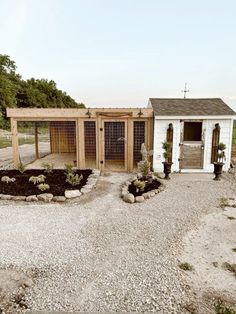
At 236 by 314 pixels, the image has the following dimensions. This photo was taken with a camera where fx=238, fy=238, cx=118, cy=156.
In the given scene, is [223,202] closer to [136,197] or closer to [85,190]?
[136,197]

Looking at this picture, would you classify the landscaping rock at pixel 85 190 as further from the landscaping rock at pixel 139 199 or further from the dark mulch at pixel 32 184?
the landscaping rock at pixel 139 199

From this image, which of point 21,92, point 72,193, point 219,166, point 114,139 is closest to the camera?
point 72,193

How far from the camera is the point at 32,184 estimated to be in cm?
764

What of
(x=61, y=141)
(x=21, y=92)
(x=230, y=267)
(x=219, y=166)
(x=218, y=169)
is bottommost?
(x=230, y=267)

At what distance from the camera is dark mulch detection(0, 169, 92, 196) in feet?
23.0

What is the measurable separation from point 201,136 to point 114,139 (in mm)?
3648

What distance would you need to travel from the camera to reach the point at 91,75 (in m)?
17.6

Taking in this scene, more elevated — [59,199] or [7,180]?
[7,180]

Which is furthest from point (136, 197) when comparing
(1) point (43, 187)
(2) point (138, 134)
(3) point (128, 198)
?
(2) point (138, 134)

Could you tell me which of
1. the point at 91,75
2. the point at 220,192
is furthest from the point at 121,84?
the point at 220,192

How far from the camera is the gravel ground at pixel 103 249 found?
295 cm

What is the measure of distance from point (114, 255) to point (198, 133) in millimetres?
9941

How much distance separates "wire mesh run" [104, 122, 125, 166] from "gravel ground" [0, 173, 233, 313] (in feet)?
11.2

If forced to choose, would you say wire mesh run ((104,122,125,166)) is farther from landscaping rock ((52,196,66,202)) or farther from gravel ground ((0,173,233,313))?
landscaping rock ((52,196,66,202))
